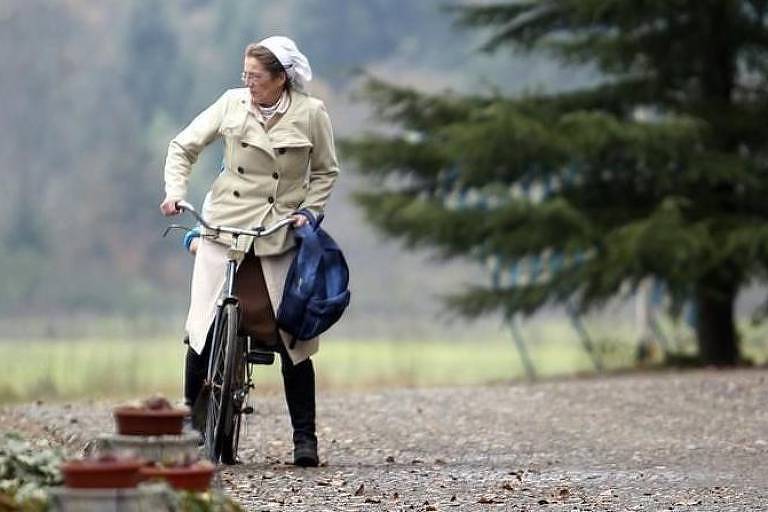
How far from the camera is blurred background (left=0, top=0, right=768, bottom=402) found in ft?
174

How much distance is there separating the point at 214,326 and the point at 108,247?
54000 millimetres

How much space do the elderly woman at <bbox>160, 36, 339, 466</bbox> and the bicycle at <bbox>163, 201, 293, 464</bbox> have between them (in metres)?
0.08

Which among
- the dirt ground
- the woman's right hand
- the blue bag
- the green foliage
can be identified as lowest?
the dirt ground

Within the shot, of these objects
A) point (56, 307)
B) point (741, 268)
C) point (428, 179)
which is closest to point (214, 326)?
point (741, 268)

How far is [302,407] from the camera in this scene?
8867 millimetres

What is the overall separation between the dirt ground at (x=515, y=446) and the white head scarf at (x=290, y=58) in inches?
63.2

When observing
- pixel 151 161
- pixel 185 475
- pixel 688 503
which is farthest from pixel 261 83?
pixel 151 161

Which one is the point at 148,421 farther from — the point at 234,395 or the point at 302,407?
the point at 302,407

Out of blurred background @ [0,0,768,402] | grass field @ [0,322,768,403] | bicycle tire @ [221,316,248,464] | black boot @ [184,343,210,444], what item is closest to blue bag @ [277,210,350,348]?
bicycle tire @ [221,316,248,464]

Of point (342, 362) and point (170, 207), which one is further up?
point (170, 207)

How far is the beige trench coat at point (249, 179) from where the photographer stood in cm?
852

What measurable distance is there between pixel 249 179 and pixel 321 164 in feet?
1.08

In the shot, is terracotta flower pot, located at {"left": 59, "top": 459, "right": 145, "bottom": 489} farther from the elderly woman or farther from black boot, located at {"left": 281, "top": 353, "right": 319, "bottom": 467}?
black boot, located at {"left": 281, "top": 353, "right": 319, "bottom": 467}

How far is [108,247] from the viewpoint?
203 feet
